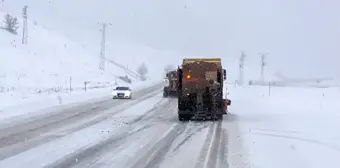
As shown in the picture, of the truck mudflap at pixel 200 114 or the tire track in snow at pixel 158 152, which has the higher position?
the truck mudflap at pixel 200 114

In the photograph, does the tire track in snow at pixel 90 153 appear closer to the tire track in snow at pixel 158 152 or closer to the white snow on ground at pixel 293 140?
the tire track in snow at pixel 158 152

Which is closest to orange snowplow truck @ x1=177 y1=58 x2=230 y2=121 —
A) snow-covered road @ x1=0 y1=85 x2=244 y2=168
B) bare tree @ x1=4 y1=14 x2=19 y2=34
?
snow-covered road @ x1=0 y1=85 x2=244 y2=168

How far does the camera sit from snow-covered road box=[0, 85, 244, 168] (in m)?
12.2

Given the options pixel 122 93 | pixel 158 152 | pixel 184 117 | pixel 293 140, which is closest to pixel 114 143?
pixel 158 152

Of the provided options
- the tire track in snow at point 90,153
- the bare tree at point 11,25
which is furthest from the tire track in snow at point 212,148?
the bare tree at point 11,25

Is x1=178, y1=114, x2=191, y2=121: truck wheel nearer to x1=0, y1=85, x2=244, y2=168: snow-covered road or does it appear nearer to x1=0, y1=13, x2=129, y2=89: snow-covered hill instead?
x1=0, y1=85, x2=244, y2=168: snow-covered road

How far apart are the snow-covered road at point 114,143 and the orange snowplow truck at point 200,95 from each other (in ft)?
3.25

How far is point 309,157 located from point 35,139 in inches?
314

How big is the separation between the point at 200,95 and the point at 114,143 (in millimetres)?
9851

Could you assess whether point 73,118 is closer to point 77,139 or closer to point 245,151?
point 77,139

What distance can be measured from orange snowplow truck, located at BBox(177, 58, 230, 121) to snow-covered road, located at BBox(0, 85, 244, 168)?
99 centimetres

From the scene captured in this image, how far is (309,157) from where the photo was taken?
506 inches

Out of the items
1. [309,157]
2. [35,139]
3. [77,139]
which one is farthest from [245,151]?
[35,139]

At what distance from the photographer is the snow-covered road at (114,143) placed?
1216cm
